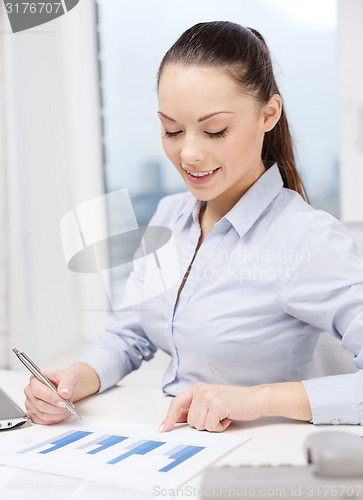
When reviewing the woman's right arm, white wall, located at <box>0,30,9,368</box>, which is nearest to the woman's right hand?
the woman's right arm

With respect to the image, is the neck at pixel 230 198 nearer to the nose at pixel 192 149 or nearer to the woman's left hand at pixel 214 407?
the nose at pixel 192 149

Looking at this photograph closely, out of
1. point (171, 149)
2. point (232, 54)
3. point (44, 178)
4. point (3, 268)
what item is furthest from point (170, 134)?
point (3, 268)

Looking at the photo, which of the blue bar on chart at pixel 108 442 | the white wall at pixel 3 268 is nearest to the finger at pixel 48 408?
the blue bar on chart at pixel 108 442

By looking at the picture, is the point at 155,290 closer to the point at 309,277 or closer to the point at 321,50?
the point at 309,277

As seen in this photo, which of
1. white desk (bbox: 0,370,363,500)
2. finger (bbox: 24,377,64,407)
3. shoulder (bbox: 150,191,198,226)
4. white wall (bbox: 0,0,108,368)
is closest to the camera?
white desk (bbox: 0,370,363,500)

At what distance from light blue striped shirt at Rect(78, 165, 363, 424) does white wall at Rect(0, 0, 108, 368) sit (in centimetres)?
69

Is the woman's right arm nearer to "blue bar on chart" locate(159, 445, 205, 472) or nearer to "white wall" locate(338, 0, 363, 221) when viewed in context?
"blue bar on chart" locate(159, 445, 205, 472)

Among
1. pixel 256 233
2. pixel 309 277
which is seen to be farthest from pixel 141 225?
pixel 309 277

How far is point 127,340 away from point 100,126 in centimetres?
67

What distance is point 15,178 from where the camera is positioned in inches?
70.1

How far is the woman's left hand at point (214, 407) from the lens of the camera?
2.36 ft

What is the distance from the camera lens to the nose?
0.80m

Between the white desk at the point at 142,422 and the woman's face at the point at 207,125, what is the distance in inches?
13.1

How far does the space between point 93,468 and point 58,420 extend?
0.19m
